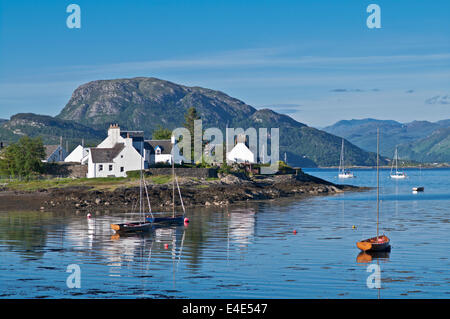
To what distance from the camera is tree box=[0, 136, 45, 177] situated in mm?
111250

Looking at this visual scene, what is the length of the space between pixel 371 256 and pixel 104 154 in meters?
75.2

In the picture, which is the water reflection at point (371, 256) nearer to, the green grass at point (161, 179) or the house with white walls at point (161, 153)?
the green grass at point (161, 179)

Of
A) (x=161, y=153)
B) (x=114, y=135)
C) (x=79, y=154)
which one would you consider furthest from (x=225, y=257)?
(x=79, y=154)

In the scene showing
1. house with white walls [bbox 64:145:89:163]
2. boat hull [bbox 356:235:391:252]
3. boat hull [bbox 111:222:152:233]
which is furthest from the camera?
house with white walls [bbox 64:145:89:163]

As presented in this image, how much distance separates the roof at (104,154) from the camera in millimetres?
110688

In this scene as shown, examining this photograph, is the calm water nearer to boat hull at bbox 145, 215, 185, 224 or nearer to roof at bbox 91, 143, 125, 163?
boat hull at bbox 145, 215, 185, 224

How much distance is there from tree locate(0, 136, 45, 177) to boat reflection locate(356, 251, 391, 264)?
7972 cm

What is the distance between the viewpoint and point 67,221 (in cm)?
6875

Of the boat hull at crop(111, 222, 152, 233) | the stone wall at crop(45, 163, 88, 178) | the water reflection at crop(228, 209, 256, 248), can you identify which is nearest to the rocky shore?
the water reflection at crop(228, 209, 256, 248)

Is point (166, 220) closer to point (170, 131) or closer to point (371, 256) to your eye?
point (371, 256)

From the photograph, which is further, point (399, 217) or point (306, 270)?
point (399, 217)
